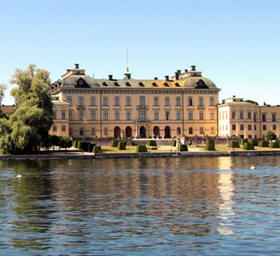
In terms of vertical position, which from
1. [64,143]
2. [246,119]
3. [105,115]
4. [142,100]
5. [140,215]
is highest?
[142,100]

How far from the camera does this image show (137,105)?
111 m

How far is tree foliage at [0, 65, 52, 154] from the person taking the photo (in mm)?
70938

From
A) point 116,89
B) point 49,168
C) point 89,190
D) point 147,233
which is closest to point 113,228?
point 147,233

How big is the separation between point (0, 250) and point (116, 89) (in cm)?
8973

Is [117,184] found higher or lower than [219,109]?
lower

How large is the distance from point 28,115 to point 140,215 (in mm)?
45635

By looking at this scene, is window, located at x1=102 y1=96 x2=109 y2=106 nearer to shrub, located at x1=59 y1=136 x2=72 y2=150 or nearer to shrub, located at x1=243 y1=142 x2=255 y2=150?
shrub, located at x1=59 y1=136 x2=72 y2=150

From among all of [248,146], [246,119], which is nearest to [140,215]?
[248,146]

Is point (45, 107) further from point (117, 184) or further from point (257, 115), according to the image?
point (257, 115)

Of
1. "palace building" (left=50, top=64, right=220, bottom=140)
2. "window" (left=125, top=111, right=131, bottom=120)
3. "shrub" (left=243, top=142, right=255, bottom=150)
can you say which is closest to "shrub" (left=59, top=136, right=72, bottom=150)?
"palace building" (left=50, top=64, right=220, bottom=140)

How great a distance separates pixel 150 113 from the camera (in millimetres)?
111750

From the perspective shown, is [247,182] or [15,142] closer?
[247,182]

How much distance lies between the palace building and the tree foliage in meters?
30.2

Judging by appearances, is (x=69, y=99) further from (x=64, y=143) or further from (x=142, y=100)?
(x=64, y=143)
